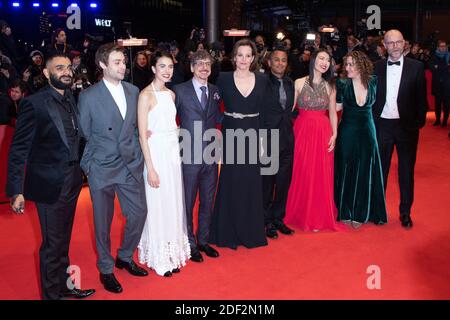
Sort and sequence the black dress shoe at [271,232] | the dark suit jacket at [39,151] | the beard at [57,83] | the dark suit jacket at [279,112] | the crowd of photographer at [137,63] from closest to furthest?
1. the dark suit jacket at [39,151]
2. the beard at [57,83]
3. the dark suit jacket at [279,112]
4. the black dress shoe at [271,232]
5. the crowd of photographer at [137,63]

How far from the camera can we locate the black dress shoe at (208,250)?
404 centimetres

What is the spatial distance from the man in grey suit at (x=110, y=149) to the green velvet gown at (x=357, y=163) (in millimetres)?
2109

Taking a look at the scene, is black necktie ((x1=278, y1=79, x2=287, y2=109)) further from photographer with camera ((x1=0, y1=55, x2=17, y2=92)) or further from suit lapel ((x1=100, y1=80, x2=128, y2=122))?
photographer with camera ((x1=0, y1=55, x2=17, y2=92))

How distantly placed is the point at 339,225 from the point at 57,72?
2940 millimetres

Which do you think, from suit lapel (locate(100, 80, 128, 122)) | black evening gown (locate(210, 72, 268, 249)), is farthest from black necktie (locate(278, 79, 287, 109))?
suit lapel (locate(100, 80, 128, 122))

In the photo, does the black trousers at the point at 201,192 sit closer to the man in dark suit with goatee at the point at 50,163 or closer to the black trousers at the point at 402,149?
the man in dark suit with goatee at the point at 50,163

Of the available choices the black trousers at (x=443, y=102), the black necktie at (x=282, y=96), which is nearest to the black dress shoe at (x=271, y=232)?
the black necktie at (x=282, y=96)

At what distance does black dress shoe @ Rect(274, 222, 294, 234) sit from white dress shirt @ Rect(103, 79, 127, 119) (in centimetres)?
193

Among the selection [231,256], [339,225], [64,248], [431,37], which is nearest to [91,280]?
[64,248]

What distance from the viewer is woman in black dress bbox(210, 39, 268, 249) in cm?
401

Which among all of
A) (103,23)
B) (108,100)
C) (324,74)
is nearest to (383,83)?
(324,74)

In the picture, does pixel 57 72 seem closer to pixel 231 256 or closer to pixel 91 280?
pixel 91 280

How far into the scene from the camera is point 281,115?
4355mm

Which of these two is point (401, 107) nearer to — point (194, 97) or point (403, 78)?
point (403, 78)
